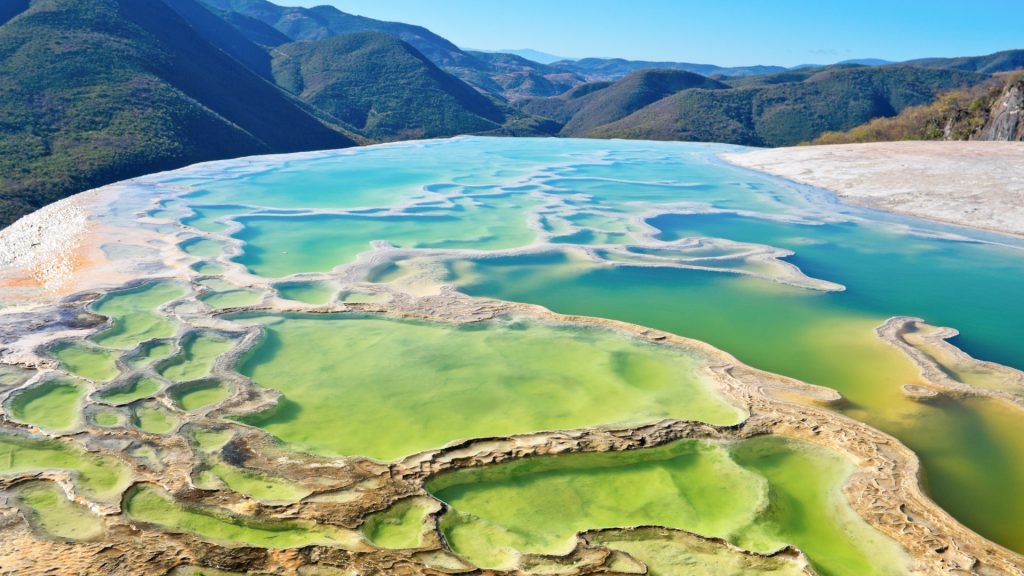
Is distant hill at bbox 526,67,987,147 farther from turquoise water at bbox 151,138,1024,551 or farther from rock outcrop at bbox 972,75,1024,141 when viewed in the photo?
turquoise water at bbox 151,138,1024,551

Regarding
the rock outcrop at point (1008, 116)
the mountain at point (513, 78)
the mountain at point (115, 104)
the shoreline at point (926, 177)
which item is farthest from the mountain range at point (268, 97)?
the rock outcrop at point (1008, 116)

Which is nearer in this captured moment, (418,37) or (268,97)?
(268,97)

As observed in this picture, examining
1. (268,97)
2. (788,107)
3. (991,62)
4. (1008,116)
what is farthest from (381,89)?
(991,62)

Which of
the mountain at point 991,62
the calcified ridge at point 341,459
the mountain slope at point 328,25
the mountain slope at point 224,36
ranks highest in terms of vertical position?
the mountain slope at point 328,25

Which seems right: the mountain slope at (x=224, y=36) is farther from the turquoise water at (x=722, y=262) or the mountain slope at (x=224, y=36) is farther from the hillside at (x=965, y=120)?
the hillside at (x=965, y=120)

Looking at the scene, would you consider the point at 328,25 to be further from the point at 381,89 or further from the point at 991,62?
the point at 991,62

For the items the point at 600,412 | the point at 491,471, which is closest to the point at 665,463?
the point at 600,412
